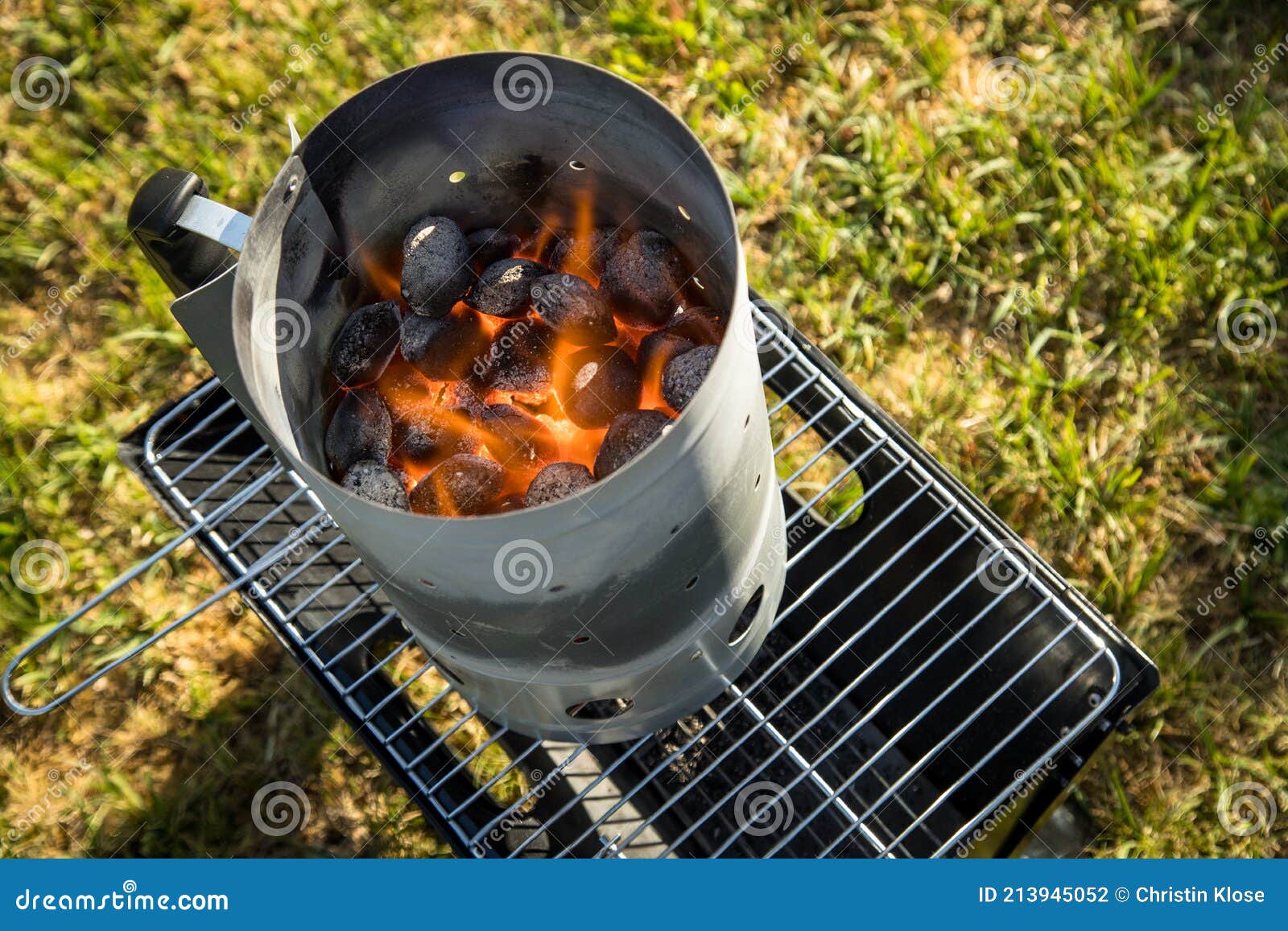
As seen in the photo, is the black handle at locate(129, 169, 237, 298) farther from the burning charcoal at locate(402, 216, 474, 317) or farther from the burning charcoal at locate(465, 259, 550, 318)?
the burning charcoal at locate(465, 259, 550, 318)

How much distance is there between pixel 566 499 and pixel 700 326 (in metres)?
0.70

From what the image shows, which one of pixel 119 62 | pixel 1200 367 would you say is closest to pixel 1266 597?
pixel 1200 367

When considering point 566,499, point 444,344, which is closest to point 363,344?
point 444,344

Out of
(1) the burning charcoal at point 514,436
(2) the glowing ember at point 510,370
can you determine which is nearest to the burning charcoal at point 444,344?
(2) the glowing ember at point 510,370

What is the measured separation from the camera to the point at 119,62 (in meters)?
3.52

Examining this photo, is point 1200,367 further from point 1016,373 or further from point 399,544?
point 399,544

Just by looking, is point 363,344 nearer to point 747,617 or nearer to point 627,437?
point 627,437

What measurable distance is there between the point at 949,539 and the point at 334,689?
4.12 ft

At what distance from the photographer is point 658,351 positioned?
6.35 feet

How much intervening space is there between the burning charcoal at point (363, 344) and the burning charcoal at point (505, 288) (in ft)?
0.52

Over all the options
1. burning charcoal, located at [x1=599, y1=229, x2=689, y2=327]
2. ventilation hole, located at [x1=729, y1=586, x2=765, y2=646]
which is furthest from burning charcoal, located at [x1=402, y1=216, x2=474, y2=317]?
ventilation hole, located at [x1=729, y1=586, x2=765, y2=646]

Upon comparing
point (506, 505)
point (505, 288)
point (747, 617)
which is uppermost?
point (505, 288)

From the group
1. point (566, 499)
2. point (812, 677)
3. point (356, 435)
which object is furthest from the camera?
point (812, 677)

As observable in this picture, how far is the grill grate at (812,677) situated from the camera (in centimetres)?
217
